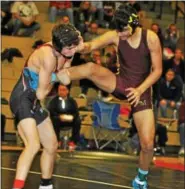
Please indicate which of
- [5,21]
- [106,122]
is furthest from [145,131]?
[5,21]

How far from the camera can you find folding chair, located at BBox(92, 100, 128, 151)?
12070mm

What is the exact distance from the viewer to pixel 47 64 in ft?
18.0

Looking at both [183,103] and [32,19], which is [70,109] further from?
[32,19]

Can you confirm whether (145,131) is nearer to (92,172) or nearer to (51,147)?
(51,147)

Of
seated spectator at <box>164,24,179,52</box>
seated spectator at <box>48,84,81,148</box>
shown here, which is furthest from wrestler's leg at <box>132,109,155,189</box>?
seated spectator at <box>164,24,179,52</box>

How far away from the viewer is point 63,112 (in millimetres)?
11336

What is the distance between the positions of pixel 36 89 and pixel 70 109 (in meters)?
5.65

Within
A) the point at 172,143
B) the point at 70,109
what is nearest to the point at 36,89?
the point at 70,109

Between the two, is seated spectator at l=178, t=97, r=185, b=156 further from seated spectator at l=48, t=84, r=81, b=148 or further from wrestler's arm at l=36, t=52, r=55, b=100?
wrestler's arm at l=36, t=52, r=55, b=100

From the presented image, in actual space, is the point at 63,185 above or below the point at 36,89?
below

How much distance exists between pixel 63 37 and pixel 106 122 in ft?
22.0

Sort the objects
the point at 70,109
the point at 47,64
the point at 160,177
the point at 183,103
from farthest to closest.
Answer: the point at 183,103 < the point at 70,109 < the point at 160,177 < the point at 47,64

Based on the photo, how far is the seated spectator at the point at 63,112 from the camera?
444 inches

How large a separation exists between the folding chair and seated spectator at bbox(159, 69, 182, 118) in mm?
1190
